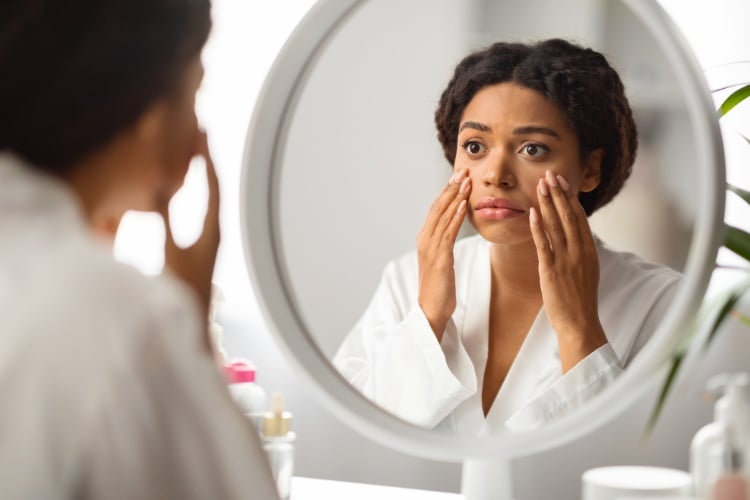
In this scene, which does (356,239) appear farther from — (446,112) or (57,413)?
(57,413)

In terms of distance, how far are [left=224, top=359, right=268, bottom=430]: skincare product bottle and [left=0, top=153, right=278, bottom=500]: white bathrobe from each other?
0.39 meters

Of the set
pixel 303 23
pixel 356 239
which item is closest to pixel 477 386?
pixel 356 239

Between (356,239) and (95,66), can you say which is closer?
(95,66)

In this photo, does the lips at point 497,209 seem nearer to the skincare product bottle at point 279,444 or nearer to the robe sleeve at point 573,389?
the robe sleeve at point 573,389

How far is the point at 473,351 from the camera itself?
63 cm

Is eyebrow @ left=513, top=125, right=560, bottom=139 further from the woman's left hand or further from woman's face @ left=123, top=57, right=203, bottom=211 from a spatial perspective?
woman's face @ left=123, top=57, right=203, bottom=211

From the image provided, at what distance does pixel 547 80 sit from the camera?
23.3 inches

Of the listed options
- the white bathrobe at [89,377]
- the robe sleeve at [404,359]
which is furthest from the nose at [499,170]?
the white bathrobe at [89,377]

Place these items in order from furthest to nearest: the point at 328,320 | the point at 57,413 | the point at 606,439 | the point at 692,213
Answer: the point at 606,439 < the point at 328,320 < the point at 692,213 < the point at 57,413

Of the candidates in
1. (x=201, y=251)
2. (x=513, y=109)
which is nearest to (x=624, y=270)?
(x=513, y=109)

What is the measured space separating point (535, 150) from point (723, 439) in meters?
0.25

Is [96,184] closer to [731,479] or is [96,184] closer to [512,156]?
[512,156]

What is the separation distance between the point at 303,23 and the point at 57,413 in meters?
0.41

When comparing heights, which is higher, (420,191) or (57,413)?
(420,191)
